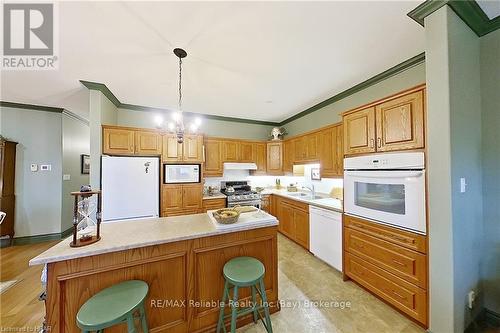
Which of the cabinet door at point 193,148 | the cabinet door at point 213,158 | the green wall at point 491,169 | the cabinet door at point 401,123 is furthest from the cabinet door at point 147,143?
the green wall at point 491,169

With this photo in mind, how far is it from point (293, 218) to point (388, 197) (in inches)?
77.4

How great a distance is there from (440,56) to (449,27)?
9.5 inches

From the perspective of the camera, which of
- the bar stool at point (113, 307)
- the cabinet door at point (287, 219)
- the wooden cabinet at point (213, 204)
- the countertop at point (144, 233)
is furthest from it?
the wooden cabinet at point (213, 204)

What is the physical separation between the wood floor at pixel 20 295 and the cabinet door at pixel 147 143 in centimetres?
220

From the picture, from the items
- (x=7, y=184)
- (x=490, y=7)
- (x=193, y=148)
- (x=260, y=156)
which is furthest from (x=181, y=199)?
(x=490, y=7)

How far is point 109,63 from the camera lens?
230 cm

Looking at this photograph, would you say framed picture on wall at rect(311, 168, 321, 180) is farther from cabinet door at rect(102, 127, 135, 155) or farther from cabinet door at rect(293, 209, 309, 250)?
cabinet door at rect(102, 127, 135, 155)

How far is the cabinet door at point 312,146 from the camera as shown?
11.3 feet

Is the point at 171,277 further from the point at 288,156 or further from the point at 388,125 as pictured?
the point at 288,156

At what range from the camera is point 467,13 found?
1.57 m

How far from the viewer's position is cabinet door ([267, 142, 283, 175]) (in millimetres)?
4707

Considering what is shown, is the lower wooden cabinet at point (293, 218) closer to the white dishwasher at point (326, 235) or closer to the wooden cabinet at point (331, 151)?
the white dishwasher at point (326, 235)

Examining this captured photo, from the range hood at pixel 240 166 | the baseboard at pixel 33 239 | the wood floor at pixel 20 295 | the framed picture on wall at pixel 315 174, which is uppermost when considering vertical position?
the range hood at pixel 240 166

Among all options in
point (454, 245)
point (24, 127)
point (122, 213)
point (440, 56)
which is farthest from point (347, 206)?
point (24, 127)
